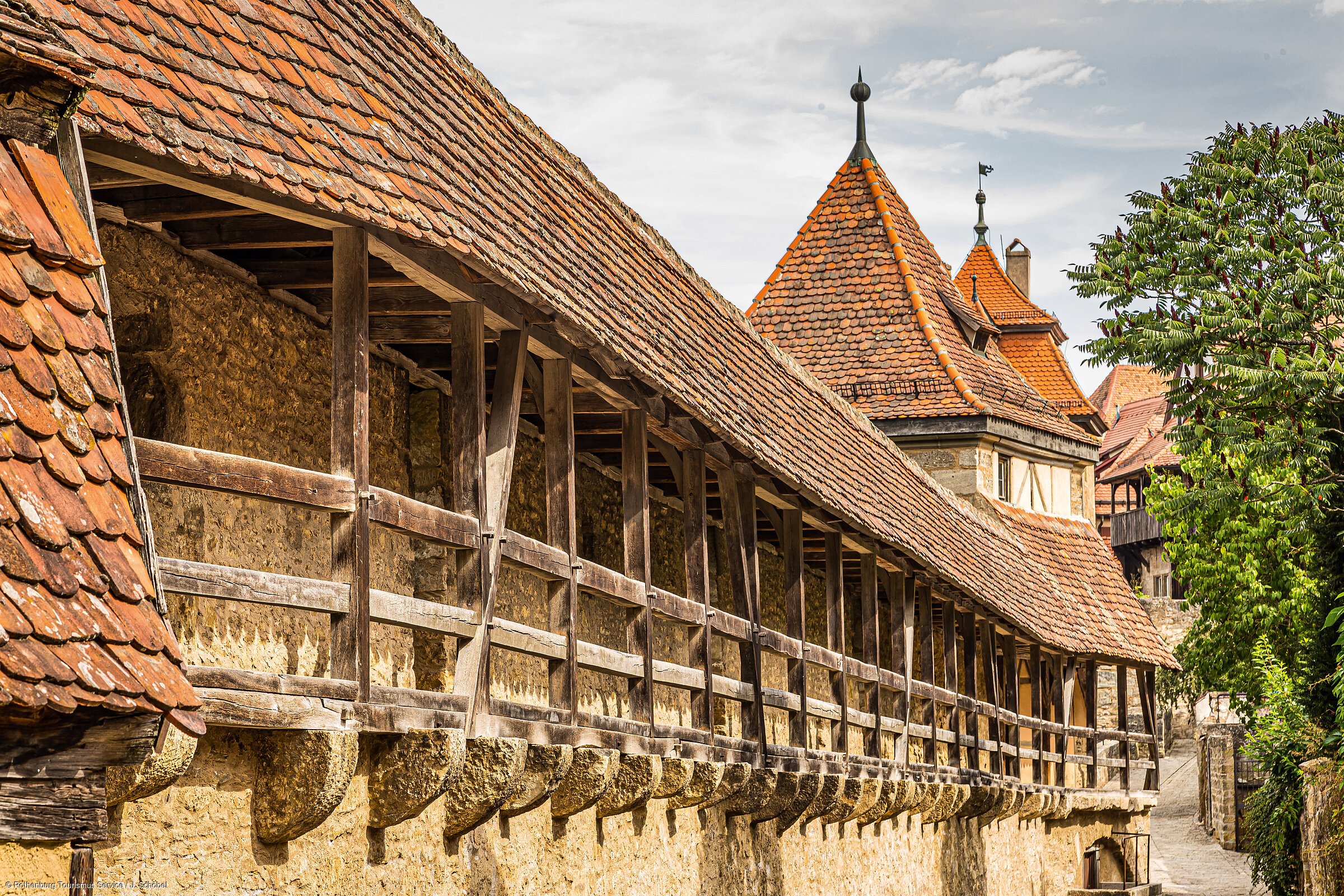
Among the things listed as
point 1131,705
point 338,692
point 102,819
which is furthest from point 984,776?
point 1131,705

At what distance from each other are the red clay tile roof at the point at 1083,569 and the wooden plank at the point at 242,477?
53.7 ft

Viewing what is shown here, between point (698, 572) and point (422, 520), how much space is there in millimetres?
3603

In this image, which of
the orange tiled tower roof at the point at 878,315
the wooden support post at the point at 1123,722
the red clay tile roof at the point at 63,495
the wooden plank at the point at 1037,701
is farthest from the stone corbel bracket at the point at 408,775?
the wooden support post at the point at 1123,722

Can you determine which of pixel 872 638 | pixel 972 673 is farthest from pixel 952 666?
pixel 872 638

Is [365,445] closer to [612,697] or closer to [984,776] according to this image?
[612,697]

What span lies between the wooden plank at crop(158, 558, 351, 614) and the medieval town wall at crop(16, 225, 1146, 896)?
1.46 feet

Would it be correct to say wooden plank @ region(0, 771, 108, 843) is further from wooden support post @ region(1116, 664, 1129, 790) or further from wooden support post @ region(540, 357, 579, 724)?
wooden support post @ region(1116, 664, 1129, 790)

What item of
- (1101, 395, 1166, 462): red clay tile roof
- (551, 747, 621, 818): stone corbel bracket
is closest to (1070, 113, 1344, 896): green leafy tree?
(551, 747, 621, 818): stone corbel bracket

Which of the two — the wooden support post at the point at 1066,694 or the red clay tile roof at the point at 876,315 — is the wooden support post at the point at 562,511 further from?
the red clay tile roof at the point at 876,315

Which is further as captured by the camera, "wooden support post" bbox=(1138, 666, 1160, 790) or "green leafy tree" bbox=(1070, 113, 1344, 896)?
"wooden support post" bbox=(1138, 666, 1160, 790)

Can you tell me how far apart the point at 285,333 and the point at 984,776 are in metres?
11.3

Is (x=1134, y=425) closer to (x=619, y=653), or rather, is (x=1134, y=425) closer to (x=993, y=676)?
(x=993, y=676)

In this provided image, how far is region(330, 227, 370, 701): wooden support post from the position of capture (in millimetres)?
5512

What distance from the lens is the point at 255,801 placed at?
514 cm
